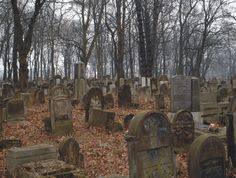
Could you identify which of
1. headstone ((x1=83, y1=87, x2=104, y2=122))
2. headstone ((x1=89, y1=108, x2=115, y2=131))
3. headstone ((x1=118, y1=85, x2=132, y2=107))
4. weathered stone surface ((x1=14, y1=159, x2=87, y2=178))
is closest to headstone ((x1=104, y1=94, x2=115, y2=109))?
headstone ((x1=118, y1=85, x2=132, y2=107))

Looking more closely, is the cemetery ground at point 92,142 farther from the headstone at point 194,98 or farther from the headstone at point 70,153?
the headstone at point 194,98

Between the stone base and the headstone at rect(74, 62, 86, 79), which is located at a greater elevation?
the headstone at rect(74, 62, 86, 79)

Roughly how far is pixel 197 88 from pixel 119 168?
21.2 feet

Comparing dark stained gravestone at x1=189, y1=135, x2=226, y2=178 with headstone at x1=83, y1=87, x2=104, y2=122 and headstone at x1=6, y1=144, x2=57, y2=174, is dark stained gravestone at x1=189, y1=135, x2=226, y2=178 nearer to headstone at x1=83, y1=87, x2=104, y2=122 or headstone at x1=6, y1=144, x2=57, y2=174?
headstone at x1=6, y1=144, x2=57, y2=174

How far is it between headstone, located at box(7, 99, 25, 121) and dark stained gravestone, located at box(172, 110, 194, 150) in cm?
662

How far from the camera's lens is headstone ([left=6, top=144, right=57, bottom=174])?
25.5 ft

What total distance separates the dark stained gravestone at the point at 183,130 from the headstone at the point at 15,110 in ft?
21.7

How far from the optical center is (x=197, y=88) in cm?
1433

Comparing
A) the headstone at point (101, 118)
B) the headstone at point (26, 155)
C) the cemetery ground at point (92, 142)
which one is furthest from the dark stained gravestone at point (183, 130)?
the headstone at point (101, 118)

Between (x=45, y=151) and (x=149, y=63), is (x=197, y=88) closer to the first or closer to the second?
(x=45, y=151)

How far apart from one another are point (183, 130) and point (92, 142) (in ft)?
8.64

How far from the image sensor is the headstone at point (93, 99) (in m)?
14.4

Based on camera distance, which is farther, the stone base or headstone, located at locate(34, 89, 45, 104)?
headstone, located at locate(34, 89, 45, 104)

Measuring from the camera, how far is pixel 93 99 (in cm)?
1475
